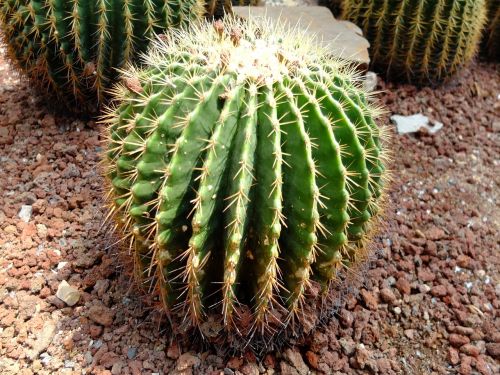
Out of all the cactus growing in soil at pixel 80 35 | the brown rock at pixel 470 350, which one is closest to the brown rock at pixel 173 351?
the brown rock at pixel 470 350

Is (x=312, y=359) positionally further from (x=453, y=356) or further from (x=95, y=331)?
(x=95, y=331)

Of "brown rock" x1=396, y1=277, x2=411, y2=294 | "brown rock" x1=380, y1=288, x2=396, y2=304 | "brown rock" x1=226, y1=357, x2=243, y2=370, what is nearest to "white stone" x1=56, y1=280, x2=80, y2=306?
"brown rock" x1=226, y1=357, x2=243, y2=370

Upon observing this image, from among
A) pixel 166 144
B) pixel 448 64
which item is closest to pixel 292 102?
pixel 166 144

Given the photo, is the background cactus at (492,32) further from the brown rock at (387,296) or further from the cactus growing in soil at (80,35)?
the brown rock at (387,296)

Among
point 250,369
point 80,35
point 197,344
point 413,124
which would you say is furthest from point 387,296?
point 80,35

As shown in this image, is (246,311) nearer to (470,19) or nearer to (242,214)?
(242,214)

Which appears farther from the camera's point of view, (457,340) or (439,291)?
(439,291)
